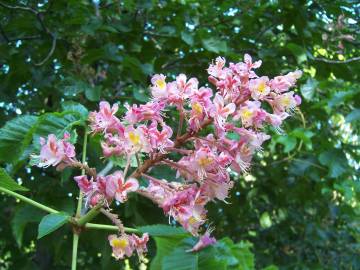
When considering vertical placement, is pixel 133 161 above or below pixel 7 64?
above

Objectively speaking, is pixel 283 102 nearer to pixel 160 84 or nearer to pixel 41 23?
pixel 160 84

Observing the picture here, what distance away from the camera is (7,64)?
2.98 metres

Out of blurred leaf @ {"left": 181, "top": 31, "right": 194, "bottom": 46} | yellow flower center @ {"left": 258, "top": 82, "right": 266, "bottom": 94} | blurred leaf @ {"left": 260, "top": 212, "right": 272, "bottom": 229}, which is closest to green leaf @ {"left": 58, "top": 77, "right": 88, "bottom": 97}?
blurred leaf @ {"left": 181, "top": 31, "right": 194, "bottom": 46}

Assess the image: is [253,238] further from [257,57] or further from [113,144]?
[113,144]

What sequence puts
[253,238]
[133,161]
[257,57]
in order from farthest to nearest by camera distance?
1. [253,238]
2. [257,57]
3. [133,161]

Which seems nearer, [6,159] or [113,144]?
[113,144]

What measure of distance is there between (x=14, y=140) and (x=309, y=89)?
1.79 m

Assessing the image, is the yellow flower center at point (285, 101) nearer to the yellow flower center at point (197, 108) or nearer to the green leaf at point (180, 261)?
the yellow flower center at point (197, 108)

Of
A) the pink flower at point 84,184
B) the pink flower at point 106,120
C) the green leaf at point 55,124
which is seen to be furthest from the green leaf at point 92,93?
the pink flower at point 84,184

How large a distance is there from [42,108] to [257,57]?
1281 millimetres

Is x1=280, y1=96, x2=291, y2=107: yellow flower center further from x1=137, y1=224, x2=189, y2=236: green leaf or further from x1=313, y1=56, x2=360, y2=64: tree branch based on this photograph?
x1=313, y1=56, x2=360, y2=64: tree branch

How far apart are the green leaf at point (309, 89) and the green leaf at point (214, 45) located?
1.66ft

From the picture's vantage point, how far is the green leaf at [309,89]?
279 centimetres

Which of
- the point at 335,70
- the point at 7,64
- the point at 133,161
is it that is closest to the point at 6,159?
the point at 133,161
